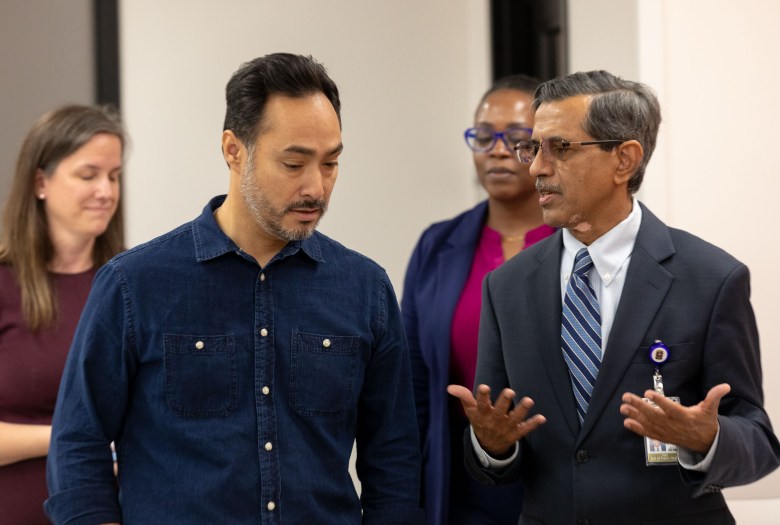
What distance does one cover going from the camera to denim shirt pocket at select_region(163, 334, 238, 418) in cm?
198

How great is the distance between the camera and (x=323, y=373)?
6.78ft

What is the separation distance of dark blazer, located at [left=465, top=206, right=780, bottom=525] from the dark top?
1.19 m

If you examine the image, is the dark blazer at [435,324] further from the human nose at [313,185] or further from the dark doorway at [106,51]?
the dark doorway at [106,51]

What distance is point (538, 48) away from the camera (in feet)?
14.6

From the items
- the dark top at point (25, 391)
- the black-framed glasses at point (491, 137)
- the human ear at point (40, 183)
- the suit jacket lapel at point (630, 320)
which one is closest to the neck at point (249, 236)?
the suit jacket lapel at point (630, 320)

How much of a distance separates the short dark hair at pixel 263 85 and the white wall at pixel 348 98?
1.92m

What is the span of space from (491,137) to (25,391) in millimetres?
1497

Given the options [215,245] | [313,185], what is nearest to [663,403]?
[313,185]

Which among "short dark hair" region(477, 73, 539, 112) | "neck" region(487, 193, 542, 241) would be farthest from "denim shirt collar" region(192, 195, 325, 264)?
"short dark hair" region(477, 73, 539, 112)

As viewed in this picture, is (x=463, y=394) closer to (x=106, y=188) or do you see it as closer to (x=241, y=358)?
(x=241, y=358)

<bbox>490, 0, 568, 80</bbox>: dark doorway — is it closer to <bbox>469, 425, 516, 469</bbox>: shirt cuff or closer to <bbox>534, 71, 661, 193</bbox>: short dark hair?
<bbox>534, 71, 661, 193</bbox>: short dark hair

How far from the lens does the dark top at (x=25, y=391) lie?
2643 millimetres

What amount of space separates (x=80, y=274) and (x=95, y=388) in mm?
969

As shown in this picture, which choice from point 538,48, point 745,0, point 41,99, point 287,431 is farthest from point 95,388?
point 538,48
